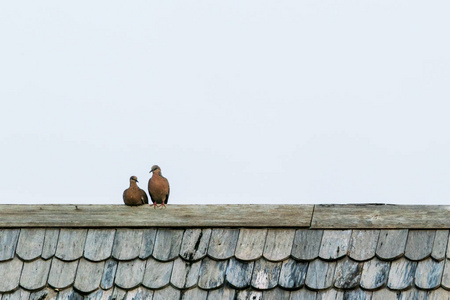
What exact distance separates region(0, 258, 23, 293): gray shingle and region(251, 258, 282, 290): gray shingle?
1.41m

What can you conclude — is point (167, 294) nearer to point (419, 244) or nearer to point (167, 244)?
point (167, 244)

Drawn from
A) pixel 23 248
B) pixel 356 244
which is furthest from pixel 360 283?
pixel 23 248

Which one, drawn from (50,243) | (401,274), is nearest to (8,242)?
(50,243)

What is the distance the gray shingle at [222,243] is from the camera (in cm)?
591

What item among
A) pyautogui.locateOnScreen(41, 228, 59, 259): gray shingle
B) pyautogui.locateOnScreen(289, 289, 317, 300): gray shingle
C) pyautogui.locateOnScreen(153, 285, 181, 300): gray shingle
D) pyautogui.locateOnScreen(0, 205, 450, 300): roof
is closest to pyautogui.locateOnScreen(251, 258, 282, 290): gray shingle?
pyautogui.locateOnScreen(0, 205, 450, 300): roof

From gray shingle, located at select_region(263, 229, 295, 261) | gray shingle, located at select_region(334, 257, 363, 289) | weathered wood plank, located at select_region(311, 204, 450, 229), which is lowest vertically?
gray shingle, located at select_region(334, 257, 363, 289)

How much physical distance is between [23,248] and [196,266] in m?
1.08

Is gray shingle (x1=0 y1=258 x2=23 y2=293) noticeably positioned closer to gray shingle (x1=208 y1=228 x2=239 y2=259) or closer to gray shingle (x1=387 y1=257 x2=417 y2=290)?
gray shingle (x1=208 y1=228 x2=239 y2=259)

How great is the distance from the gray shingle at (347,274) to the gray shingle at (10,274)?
74.4 inches

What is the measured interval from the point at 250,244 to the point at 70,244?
3.58 feet

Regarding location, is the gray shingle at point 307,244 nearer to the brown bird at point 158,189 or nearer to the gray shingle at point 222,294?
the gray shingle at point 222,294

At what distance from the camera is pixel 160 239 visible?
19.7 ft

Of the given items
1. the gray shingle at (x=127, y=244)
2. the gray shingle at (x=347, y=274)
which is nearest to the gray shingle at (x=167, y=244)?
the gray shingle at (x=127, y=244)

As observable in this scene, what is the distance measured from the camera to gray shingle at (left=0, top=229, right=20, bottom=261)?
6066 mm
